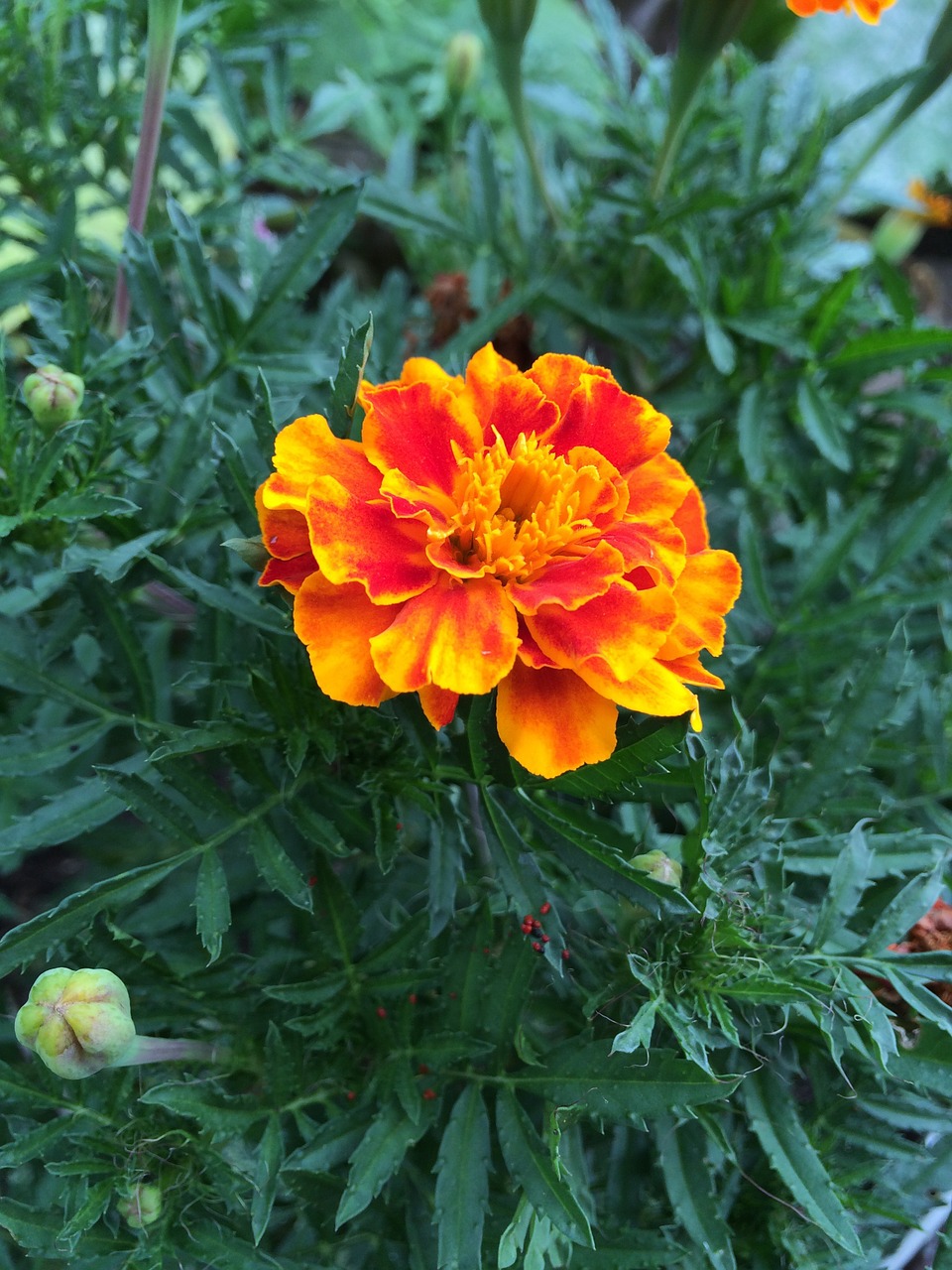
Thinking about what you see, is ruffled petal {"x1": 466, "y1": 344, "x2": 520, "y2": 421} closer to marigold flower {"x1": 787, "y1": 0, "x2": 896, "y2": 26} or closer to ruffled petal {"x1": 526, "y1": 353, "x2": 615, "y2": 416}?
ruffled petal {"x1": 526, "y1": 353, "x2": 615, "y2": 416}

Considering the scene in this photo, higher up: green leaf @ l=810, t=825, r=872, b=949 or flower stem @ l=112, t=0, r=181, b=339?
flower stem @ l=112, t=0, r=181, b=339

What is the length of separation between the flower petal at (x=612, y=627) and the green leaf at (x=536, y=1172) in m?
0.34

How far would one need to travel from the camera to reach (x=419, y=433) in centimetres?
62

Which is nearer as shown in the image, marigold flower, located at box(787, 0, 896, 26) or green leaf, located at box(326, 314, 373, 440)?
green leaf, located at box(326, 314, 373, 440)

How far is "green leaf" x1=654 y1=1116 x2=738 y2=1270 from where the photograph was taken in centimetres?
69

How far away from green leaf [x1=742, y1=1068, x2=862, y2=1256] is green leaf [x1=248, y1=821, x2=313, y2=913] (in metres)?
0.37

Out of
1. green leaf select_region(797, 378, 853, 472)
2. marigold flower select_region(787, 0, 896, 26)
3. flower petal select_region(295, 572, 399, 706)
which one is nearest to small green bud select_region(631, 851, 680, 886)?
flower petal select_region(295, 572, 399, 706)

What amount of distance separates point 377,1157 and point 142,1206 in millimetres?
154

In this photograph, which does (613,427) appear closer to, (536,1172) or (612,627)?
(612,627)

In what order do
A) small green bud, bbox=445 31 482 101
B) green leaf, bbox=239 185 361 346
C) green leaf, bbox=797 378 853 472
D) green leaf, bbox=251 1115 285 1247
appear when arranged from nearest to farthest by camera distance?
green leaf, bbox=251 1115 285 1247, green leaf, bbox=239 185 361 346, green leaf, bbox=797 378 853 472, small green bud, bbox=445 31 482 101

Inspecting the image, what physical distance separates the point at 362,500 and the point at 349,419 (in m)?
0.07

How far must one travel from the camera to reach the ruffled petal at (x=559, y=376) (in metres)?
0.66

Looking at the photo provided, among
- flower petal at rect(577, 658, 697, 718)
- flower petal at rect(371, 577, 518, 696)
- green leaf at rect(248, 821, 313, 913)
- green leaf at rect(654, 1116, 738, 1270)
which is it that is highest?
flower petal at rect(577, 658, 697, 718)

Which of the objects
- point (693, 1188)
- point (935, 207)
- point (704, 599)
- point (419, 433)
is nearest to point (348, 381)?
point (419, 433)
